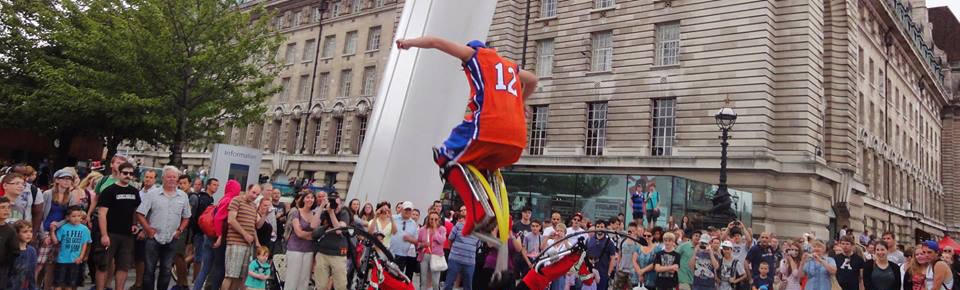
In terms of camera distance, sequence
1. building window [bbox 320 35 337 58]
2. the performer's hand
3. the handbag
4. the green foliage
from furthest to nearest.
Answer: building window [bbox 320 35 337 58] → the green foliage → the handbag → the performer's hand

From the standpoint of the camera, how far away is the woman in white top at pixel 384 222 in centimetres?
961

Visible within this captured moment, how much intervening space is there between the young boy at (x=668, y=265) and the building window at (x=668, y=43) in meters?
20.2

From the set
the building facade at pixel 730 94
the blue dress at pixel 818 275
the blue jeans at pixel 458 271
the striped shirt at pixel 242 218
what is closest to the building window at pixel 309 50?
the building facade at pixel 730 94

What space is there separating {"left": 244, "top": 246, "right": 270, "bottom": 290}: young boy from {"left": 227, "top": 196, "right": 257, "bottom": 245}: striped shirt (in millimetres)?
299

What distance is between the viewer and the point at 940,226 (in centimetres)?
5653

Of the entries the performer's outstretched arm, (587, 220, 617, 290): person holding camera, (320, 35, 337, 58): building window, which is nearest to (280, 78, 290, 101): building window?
(320, 35, 337, 58): building window

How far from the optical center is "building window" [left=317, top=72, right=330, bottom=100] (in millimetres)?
46094

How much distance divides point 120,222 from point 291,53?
4323 centimetres

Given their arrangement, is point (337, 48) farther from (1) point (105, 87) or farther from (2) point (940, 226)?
(2) point (940, 226)

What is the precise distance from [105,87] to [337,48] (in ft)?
78.0

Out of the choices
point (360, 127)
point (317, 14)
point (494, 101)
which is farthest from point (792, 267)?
point (317, 14)

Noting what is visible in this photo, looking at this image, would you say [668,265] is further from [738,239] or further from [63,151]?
[63,151]

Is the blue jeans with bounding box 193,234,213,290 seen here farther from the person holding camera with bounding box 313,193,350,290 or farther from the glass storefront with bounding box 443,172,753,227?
the glass storefront with bounding box 443,172,753,227

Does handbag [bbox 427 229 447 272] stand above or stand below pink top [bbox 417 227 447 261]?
below
